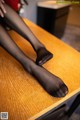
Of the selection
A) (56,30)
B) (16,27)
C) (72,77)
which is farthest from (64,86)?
(56,30)

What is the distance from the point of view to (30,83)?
691mm

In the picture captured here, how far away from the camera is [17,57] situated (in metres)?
0.76

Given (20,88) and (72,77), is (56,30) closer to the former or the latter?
(72,77)

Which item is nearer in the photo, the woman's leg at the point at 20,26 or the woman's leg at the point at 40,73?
the woman's leg at the point at 40,73

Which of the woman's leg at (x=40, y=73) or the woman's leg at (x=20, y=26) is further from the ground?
the woman's leg at (x=20, y=26)

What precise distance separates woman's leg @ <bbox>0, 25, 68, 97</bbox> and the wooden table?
19mm

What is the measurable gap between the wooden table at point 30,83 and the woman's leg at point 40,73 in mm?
19

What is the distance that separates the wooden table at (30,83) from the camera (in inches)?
23.2

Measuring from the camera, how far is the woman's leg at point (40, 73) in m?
0.66

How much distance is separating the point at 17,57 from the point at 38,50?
0.11 meters

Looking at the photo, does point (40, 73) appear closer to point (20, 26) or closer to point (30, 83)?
point (30, 83)

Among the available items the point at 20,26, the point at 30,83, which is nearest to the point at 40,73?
the point at 30,83

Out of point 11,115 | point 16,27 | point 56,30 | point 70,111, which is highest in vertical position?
point 16,27

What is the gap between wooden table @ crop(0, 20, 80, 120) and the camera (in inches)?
23.2
